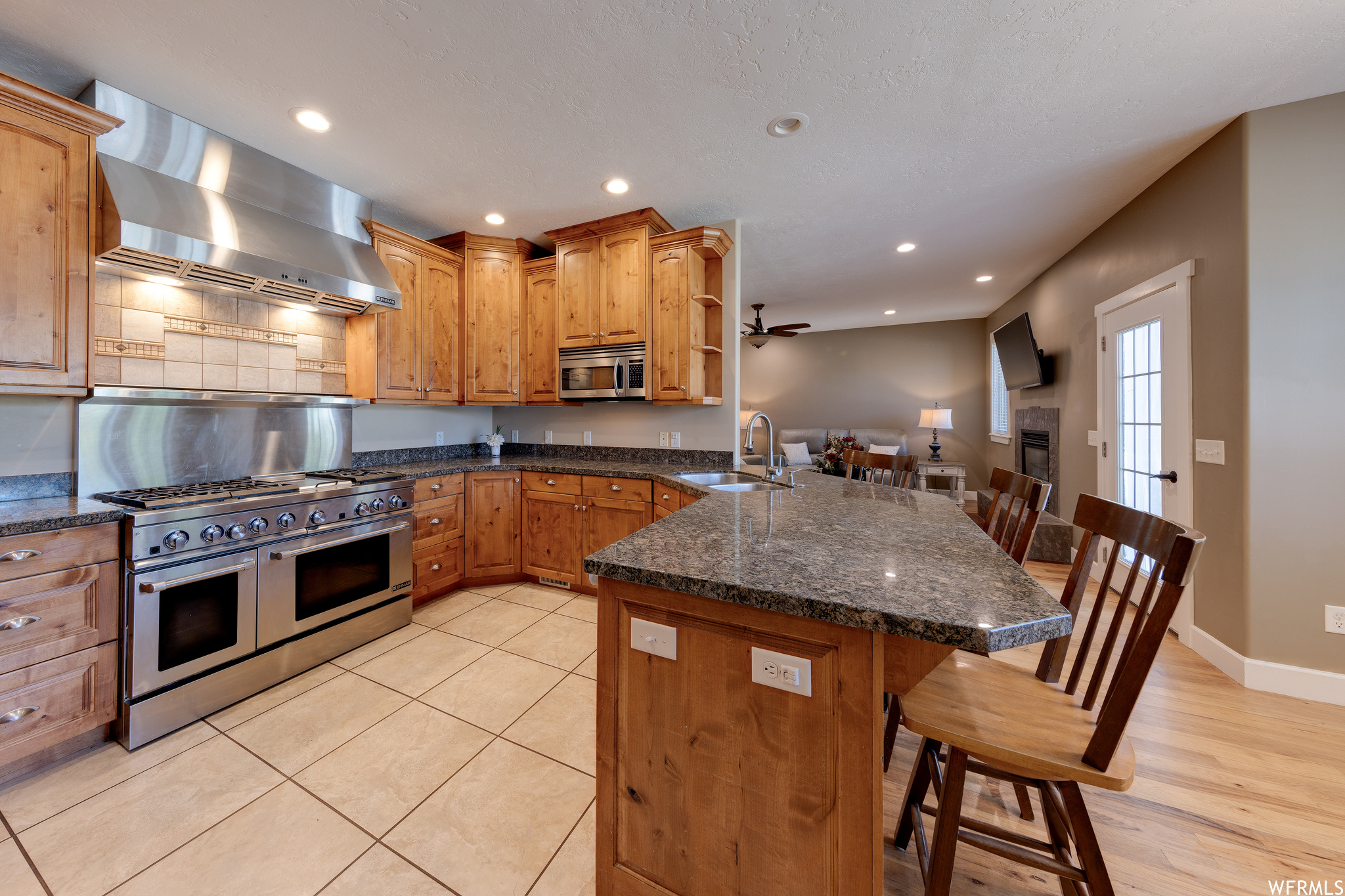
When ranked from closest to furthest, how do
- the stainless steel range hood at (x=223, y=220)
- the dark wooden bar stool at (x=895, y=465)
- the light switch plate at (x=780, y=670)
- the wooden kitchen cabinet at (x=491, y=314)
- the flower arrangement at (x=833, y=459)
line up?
the light switch plate at (x=780, y=670) < the stainless steel range hood at (x=223, y=220) < the dark wooden bar stool at (x=895, y=465) < the wooden kitchen cabinet at (x=491, y=314) < the flower arrangement at (x=833, y=459)

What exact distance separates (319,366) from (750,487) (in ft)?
9.07

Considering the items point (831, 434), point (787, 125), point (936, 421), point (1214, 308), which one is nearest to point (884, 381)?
point (936, 421)

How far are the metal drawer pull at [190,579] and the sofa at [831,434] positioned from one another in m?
5.71

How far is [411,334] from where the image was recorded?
10.6 feet

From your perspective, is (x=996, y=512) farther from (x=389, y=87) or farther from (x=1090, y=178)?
(x=389, y=87)

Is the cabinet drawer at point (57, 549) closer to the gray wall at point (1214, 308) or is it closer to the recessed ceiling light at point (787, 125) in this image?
the recessed ceiling light at point (787, 125)

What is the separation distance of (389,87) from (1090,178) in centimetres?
378

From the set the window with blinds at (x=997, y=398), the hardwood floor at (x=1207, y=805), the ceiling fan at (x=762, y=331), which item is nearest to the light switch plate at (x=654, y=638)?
the hardwood floor at (x=1207, y=805)

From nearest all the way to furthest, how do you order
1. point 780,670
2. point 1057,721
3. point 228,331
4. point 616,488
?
point 780,670, point 1057,721, point 228,331, point 616,488

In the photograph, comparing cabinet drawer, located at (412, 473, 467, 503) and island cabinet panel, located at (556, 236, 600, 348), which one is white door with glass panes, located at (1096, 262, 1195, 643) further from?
cabinet drawer, located at (412, 473, 467, 503)

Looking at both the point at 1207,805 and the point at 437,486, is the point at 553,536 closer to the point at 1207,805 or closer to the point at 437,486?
the point at 437,486

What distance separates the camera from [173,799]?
1.54m

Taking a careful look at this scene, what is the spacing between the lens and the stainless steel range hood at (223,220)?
2006mm

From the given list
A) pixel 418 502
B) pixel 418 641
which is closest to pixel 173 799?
pixel 418 641
